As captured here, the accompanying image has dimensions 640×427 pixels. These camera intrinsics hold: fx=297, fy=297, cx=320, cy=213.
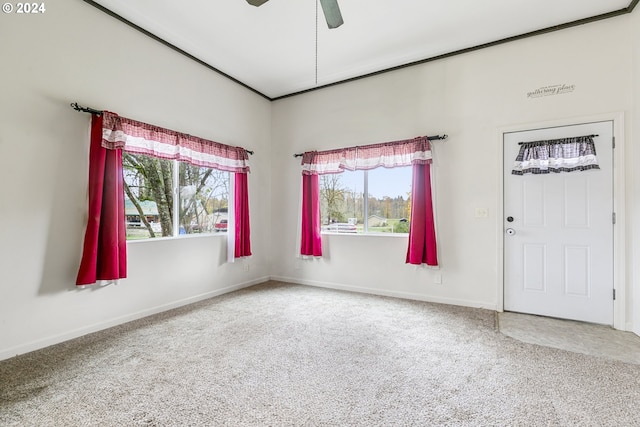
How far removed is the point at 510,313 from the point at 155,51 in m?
4.82

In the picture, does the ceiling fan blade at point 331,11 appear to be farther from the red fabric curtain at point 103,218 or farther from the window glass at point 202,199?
the window glass at point 202,199

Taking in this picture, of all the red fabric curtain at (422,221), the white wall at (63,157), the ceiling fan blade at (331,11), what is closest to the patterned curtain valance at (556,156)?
the red fabric curtain at (422,221)

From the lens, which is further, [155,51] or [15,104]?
[155,51]

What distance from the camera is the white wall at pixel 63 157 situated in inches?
89.9

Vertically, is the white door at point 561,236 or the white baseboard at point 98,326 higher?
the white door at point 561,236

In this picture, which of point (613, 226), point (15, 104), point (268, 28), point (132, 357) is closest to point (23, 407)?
point (132, 357)

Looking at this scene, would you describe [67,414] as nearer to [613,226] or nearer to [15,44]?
[15,44]

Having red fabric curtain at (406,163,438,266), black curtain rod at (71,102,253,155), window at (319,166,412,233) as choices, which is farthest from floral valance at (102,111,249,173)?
red fabric curtain at (406,163,438,266)

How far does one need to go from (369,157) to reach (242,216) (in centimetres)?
194

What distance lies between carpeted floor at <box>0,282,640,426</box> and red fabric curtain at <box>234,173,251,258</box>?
132 centimetres

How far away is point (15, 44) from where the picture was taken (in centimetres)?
230

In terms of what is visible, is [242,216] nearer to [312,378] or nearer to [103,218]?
[103,218]

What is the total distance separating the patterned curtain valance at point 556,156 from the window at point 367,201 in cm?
123

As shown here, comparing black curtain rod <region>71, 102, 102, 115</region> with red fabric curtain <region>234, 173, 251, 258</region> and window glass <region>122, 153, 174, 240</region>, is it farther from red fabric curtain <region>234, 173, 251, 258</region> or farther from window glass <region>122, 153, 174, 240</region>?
red fabric curtain <region>234, 173, 251, 258</region>
